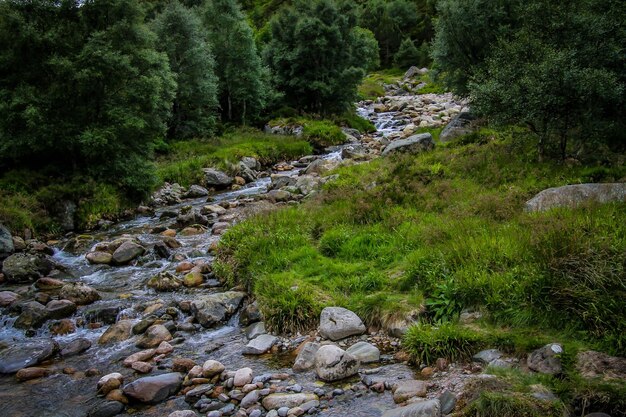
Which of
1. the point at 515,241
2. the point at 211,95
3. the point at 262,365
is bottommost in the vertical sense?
the point at 262,365

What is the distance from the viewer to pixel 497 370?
6352mm

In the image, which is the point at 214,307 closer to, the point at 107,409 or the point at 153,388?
the point at 153,388

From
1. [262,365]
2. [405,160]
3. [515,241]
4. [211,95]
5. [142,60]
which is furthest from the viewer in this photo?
[211,95]

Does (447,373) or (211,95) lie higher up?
(211,95)

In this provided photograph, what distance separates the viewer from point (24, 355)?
9117mm

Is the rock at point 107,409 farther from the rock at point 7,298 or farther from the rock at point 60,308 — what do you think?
the rock at point 7,298

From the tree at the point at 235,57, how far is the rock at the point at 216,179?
592 inches

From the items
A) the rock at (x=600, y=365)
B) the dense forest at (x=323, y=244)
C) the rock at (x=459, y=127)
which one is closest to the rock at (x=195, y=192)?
the dense forest at (x=323, y=244)

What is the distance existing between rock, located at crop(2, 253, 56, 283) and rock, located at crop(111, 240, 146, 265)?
2.03 meters

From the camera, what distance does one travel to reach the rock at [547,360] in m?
6.16

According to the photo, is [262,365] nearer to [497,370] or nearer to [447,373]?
[447,373]

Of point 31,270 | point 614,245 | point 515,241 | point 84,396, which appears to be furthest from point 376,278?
point 31,270

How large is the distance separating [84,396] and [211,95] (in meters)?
31.9

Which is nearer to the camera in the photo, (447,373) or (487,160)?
(447,373)
